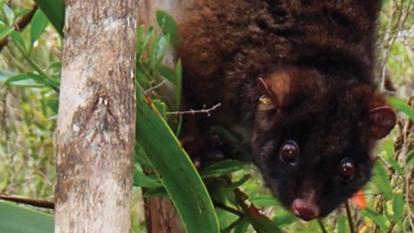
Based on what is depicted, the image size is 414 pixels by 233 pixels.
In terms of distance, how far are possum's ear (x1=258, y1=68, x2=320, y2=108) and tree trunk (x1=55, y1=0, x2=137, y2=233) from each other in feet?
3.54

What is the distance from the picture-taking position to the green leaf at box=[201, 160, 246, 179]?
2.47 m

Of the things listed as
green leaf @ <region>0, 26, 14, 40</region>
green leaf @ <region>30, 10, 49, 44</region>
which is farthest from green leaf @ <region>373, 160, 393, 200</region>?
green leaf @ <region>0, 26, 14, 40</region>

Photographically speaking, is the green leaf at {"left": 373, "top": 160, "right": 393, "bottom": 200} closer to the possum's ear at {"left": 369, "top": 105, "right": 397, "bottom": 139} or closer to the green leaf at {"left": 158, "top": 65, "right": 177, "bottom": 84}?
the possum's ear at {"left": 369, "top": 105, "right": 397, "bottom": 139}

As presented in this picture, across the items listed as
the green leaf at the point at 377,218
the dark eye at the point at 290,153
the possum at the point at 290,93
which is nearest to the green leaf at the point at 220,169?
the possum at the point at 290,93

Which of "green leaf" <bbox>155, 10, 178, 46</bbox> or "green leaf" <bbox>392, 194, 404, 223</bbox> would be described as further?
"green leaf" <bbox>392, 194, 404, 223</bbox>

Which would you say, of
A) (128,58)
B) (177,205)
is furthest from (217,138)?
(128,58)

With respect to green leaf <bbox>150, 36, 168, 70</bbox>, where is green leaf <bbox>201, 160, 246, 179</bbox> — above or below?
below

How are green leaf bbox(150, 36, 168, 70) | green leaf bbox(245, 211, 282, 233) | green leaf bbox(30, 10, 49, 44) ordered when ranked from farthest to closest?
green leaf bbox(245, 211, 282, 233) → green leaf bbox(150, 36, 168, 70) → green leaf bbox(30, 10, 49, 44)

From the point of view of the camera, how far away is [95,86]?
1.58 m

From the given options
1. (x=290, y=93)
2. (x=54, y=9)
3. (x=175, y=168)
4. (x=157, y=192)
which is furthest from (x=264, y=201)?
(x=54, y=9)

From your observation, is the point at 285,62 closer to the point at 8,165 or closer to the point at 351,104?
the point at 351,104

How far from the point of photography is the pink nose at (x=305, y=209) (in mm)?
2561

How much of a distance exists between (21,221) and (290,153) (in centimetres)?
99

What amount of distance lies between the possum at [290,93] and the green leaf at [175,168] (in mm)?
623
